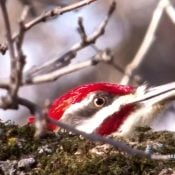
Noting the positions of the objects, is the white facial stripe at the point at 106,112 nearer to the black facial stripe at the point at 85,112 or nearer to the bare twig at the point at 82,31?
the black facial stripe at the point at 85,112

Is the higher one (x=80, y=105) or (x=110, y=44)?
(x=110, y=44)

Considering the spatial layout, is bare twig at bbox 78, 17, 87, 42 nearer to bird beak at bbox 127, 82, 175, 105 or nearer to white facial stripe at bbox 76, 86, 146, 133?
bird beak at bbox 127, 82, 175, 105

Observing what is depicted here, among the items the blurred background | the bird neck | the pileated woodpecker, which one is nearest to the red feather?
the pileated woodpecker

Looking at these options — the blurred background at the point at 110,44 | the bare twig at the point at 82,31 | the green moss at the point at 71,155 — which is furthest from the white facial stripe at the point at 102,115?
the blurred background at the point at 110,44

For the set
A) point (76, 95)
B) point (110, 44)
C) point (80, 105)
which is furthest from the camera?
point (110, 44)

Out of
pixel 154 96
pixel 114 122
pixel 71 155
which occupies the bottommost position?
pixel 71 155

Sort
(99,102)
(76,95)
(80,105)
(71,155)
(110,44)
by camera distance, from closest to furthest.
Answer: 1. (71,155)
2. (76,95)
3. (80,105)
4. (99,102)
5. (110,44)

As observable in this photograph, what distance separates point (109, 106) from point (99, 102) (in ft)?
0.22

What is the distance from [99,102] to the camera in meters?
4.65

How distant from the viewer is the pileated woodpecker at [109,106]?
4.42 m

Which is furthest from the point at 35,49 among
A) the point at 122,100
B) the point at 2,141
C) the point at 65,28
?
the point at 2,141

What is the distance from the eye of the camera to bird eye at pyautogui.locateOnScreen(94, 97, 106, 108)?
15.1ft

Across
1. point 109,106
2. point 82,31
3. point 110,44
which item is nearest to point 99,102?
point 109,106

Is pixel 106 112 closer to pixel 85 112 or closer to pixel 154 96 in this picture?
pixel 85 112
